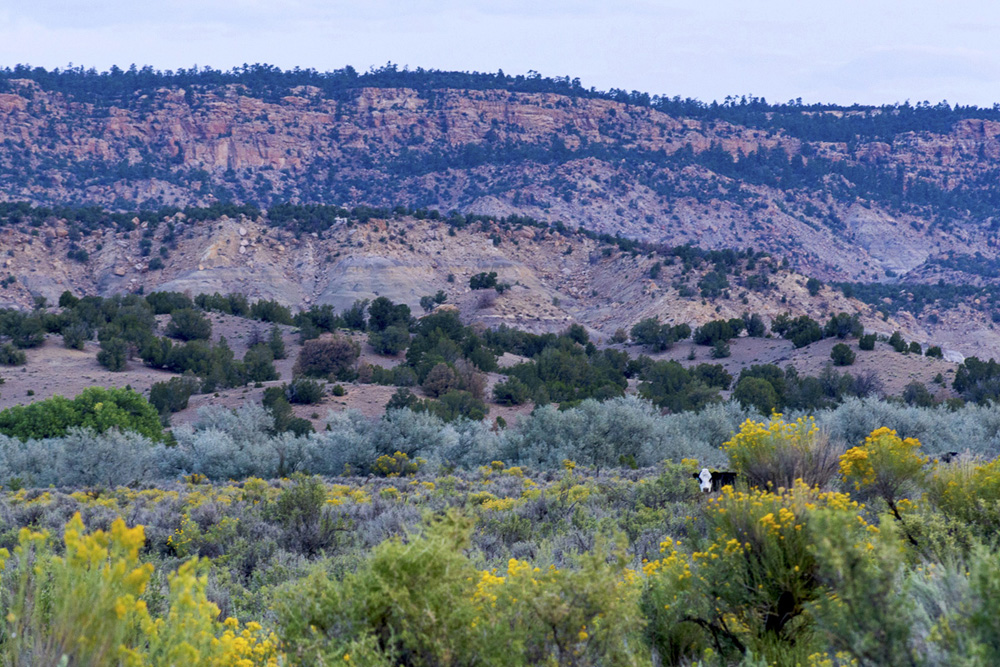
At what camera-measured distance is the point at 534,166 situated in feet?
316

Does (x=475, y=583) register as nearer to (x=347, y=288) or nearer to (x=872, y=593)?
(x=872, y=593)

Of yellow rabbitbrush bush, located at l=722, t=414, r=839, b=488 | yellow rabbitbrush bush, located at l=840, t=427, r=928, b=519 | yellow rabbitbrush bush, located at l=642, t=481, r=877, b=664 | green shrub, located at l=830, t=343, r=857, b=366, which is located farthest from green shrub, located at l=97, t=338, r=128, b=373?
yellow rabbitbrush bush, located at l=642, t=481, r=877, b=664

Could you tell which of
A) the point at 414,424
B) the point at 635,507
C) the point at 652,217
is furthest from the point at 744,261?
the point at 635,507

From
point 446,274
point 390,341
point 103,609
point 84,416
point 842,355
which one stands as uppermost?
point 103,609

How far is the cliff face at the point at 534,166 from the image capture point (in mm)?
88875

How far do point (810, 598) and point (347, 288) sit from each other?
172 feet

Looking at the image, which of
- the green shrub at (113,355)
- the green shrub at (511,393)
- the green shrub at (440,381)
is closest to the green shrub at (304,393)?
the green shrub at (440,381)

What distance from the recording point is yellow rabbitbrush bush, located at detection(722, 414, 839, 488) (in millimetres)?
9508

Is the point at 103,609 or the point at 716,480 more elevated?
the point at 103,609

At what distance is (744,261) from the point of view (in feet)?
200

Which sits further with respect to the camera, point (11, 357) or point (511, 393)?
point (11, 357)

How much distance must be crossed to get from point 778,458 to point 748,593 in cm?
431

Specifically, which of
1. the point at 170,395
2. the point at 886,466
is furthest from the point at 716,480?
the point at 170,395

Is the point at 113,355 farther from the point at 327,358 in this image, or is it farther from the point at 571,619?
the point at 571,619
